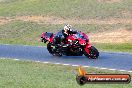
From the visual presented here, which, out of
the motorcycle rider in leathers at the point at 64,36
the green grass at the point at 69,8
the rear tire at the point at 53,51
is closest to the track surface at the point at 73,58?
the rear tire at the point at 53,51

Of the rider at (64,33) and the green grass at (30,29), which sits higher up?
the rider at (64,33)

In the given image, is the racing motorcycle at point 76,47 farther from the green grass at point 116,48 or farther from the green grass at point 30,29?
the green grass at point 30,29

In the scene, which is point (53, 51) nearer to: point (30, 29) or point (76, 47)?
point (76, 47)

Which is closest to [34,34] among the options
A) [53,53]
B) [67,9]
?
[67,9]

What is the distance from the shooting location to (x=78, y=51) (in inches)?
872

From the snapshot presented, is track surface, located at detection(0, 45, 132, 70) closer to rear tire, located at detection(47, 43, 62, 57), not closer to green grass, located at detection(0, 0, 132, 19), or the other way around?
rear tire, located at detection(47, 43, 62, 57)

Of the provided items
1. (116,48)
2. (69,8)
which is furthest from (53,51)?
(69,8)

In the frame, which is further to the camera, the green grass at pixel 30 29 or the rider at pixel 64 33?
the green grass at pixel 30 29

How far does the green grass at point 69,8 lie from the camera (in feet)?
166

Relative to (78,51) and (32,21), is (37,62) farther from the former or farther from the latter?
(32,21)

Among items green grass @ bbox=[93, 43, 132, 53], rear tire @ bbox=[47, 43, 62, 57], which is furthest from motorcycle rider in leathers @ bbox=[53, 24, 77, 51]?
green grass @ bbox=[93, 43, 132, 53]

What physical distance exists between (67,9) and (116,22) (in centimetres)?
897

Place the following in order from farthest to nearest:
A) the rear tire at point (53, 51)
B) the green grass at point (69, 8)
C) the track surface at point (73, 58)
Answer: the green grass at point (69, 8), the rear tire at point (53, 51), the track surface at point (73, 58)

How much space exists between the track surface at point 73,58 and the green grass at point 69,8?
25.0 m
